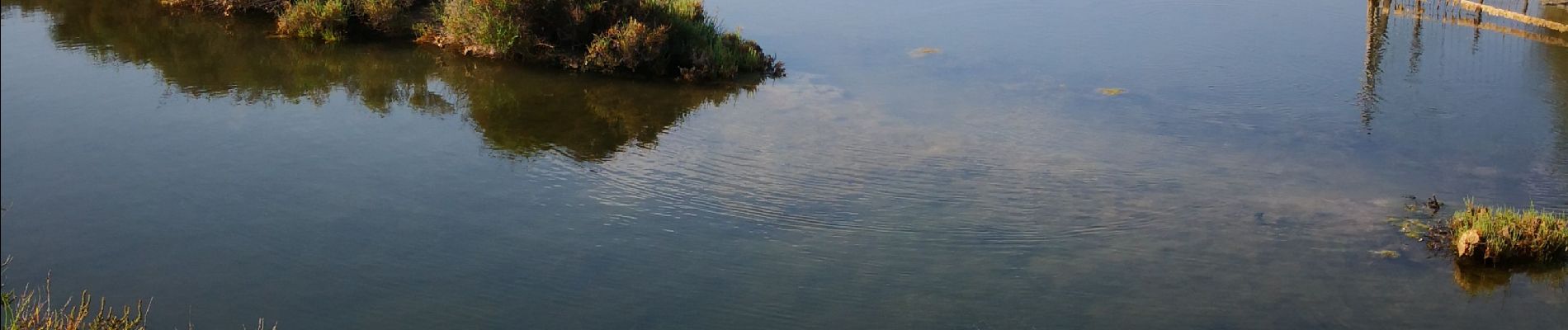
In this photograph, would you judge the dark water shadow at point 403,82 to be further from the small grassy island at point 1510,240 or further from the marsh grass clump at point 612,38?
the small grassy island at point 1510,240

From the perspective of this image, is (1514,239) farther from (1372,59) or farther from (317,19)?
(317,19)

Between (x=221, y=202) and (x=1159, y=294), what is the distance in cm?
672

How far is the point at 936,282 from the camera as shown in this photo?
805cm

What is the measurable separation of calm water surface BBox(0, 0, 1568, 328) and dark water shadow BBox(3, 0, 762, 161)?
0.19ft

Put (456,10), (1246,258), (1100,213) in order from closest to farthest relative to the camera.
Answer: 1. (1246,258)
2. (1100,213)
3. (456,10)

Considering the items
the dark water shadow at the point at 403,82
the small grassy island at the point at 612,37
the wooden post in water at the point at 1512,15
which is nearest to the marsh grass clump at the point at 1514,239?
the dark water shadow at the point at 403,82

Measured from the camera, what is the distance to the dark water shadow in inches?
479

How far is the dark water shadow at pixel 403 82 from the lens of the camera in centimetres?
1216

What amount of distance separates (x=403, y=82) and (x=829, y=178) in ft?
19.5

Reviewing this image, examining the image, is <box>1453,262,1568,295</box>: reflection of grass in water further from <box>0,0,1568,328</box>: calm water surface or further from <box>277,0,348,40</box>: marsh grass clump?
<box>277,0,348,40</box>: marsh grass clump

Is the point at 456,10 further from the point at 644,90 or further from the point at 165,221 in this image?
the point at 165,221

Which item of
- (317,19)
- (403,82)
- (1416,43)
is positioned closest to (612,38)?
(403,82)

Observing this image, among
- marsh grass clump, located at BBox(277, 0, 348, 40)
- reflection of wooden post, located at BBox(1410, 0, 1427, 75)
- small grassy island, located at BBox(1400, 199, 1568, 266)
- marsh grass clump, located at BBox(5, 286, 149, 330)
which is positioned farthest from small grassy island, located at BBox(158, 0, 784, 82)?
small grassy island, located at BBox(1400, 199, 1568, 266)

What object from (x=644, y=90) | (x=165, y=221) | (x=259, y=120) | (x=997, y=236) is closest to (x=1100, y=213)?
(x=997, y=236)
